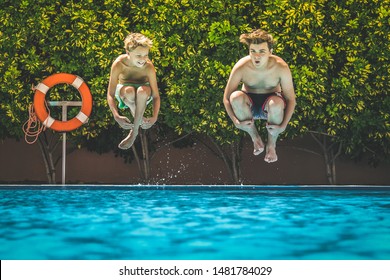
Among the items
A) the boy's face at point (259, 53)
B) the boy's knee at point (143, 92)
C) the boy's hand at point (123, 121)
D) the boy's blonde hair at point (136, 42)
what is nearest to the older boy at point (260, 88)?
the boy's face at point (259, 53)

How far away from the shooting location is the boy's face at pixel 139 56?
763cm

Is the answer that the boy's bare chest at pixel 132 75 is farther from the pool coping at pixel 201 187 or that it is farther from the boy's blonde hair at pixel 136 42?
the pool coping at pixel 201 187

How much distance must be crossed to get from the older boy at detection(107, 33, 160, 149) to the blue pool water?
0.97 meters

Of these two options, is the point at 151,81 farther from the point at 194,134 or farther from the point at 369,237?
the point at 194,134

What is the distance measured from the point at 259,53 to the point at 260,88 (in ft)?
1.50

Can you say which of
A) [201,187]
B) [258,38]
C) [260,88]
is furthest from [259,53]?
[201,187]

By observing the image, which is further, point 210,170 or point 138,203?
point 210,170

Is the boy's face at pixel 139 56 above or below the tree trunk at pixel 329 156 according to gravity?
above

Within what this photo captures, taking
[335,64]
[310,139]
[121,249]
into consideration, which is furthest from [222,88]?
[121,249]

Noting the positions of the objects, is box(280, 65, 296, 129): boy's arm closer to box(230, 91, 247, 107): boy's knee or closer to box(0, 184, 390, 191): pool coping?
box(230, 91, 247, 107): boy's knee

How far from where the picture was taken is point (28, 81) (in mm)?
12000

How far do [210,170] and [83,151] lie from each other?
2404mm

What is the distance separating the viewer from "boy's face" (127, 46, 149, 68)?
763cm

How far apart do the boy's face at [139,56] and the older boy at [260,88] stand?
3.27 ft
